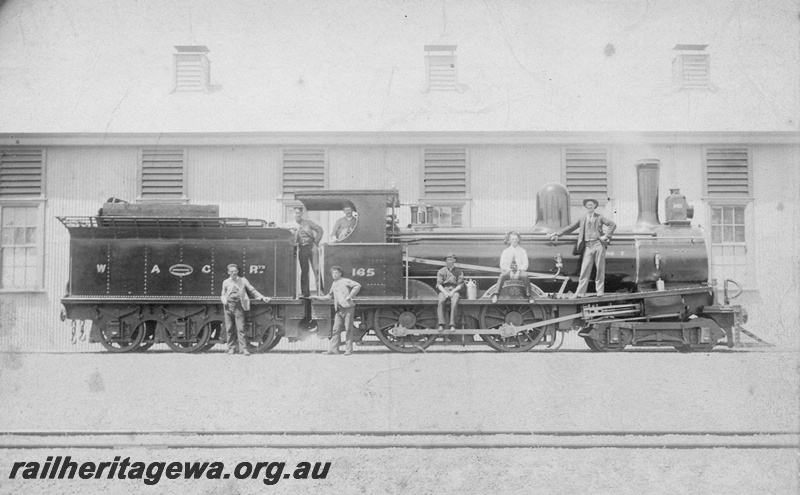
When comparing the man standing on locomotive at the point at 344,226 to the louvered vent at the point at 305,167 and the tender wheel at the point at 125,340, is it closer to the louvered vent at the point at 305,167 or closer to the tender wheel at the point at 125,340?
the louvered vent at the point at 305,167

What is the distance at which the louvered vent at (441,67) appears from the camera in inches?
220

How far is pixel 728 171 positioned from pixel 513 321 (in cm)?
299

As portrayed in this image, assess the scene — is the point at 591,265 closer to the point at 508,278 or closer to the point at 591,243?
the point at 591,243

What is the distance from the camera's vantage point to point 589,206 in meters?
6.90

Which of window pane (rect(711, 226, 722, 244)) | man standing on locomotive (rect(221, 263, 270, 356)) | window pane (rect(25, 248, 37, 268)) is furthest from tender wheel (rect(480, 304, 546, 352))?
window pane (rect(25, 248, 37, 268))

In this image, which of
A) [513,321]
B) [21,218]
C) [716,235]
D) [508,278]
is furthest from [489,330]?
[21,218]

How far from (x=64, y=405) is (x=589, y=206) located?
569 centimetres

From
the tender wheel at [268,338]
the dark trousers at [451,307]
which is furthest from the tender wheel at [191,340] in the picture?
the dark trousers at [451,307]

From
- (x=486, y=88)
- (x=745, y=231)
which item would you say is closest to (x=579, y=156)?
(x=486, y=88)

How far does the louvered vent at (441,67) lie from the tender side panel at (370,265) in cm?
230

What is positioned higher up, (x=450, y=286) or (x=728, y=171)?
(x=728, y=171)

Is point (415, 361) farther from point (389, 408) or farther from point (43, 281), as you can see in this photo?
point (43, 281)

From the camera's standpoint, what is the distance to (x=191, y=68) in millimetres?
5844

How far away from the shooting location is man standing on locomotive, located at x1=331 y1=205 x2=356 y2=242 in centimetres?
717
